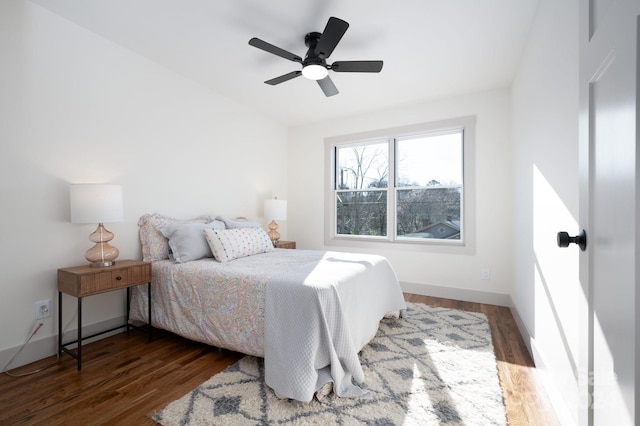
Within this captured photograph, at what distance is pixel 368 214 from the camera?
4473 millimetres

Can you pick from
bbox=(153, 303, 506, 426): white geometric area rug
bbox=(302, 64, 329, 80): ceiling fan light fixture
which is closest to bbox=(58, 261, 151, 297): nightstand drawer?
bbox=(153, 303, 506, 426): white geometric area rug

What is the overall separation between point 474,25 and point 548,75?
842 mm

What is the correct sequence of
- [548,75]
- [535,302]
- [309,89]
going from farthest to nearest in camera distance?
[309,89] → [535,302] → [548,75]

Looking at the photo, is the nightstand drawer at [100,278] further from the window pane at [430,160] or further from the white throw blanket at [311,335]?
the window pane at [430,160]

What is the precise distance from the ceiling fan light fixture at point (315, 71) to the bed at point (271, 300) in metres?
1.61

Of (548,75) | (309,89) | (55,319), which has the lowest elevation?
→ (55,319)

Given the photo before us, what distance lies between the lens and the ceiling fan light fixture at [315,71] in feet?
7.95

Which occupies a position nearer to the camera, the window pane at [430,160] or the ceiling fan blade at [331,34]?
the ceiling fan blade at [331,34]

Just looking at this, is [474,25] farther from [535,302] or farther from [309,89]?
[535,302]

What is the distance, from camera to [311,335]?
1704 mm

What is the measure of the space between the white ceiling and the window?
2.20 feet

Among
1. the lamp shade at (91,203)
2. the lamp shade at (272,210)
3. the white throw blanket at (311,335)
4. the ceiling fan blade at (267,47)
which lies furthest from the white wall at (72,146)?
the white throw blanket at (311,335)

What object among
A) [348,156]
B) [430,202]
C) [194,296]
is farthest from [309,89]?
[194,296]

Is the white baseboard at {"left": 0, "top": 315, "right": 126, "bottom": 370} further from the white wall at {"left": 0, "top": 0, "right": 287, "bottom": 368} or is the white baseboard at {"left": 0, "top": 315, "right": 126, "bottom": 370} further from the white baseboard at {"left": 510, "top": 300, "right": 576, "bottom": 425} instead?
the white baseboard at {"left": 510, "top": 300, "right": 576, "bottom": 425}
